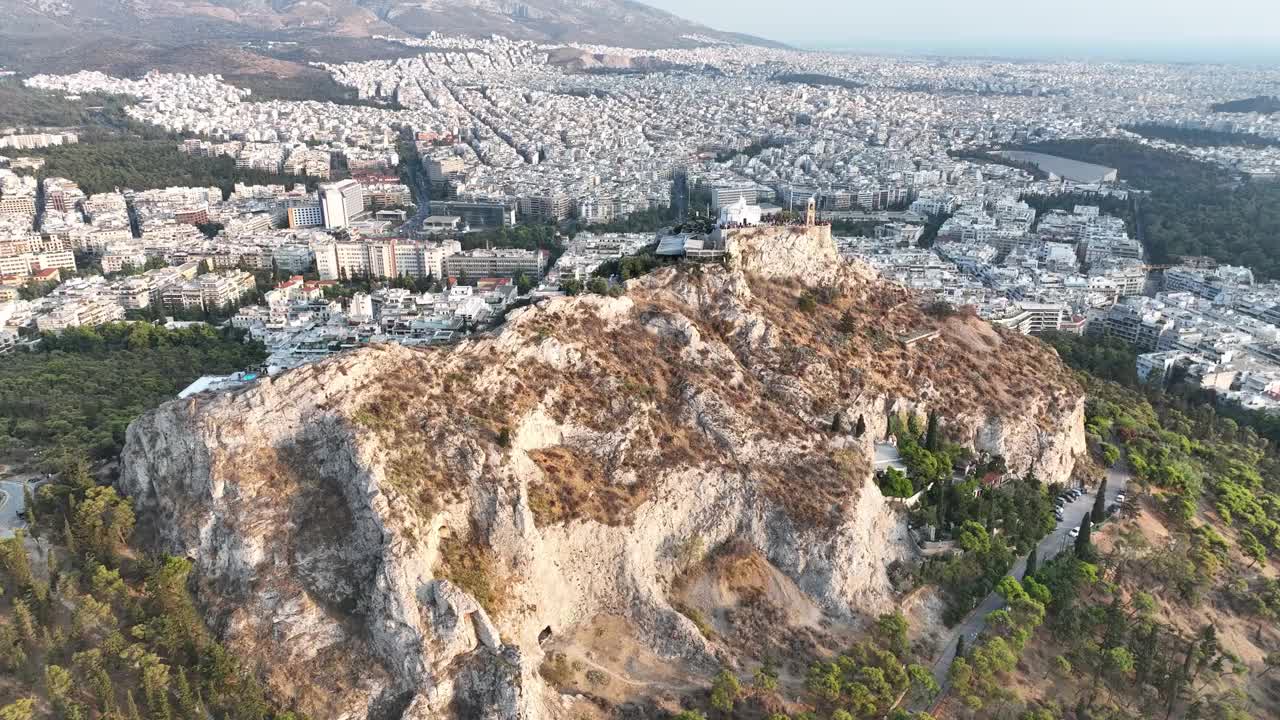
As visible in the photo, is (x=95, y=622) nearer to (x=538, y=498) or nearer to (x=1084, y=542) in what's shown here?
(x=538, y=498)

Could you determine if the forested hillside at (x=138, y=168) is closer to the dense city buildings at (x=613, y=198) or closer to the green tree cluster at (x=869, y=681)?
the dense city buildings at (x=613, y=198)

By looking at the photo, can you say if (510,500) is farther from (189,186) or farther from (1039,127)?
(1039,127)

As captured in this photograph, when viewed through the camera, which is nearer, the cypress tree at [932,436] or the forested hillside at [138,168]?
the cypress tree at [932,436]

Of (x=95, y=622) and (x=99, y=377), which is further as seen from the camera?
(x=99, y=377)

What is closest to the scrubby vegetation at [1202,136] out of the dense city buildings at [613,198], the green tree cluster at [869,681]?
the dense city buildings at [613,198]

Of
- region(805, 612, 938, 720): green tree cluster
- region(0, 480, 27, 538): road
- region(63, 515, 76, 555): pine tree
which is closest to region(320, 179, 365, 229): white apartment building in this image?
region(0, 480, 27, 538): road

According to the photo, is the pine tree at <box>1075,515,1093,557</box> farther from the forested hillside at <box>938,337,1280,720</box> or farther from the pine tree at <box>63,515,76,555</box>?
the pine tree at <box>63,515,76,555</box>

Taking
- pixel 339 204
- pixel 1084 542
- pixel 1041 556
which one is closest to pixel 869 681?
pixel 1041 556
